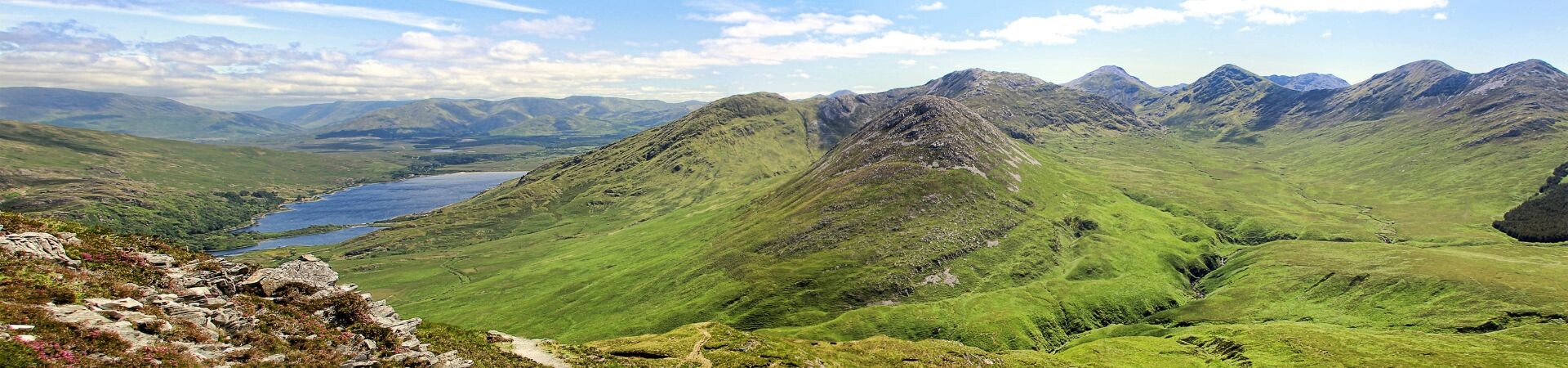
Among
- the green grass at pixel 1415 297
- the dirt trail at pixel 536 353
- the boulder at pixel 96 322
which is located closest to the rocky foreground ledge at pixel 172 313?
the boulder at pixel 96 322

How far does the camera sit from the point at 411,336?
43406 mm

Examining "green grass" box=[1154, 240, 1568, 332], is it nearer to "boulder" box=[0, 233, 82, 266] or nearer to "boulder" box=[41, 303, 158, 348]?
"boulder" box=[41, 303, 158, 348]

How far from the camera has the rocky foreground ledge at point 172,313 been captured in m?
26.2

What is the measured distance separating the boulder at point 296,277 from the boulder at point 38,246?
795 centimetres

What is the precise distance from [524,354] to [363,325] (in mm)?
15613

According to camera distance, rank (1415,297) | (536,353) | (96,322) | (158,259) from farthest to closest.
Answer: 1. (1415,297)
2. (536,353)
3. (158,259)
4. (96,322)

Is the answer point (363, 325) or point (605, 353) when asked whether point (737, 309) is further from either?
point (363, 325)

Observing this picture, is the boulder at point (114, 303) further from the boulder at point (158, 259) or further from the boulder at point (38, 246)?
the boulder at point (158, 259)

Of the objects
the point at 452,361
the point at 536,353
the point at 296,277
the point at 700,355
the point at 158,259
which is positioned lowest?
the point at 700,355

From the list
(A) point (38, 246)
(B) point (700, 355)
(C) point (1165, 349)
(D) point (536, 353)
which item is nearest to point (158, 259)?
(A) point (38, 246)

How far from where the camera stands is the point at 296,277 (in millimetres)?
44688

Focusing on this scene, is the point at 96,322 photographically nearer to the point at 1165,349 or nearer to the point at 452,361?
the point at 452,361

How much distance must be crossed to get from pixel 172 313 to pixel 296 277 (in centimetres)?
1317

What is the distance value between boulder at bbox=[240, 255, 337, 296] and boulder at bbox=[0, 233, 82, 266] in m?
7.95
